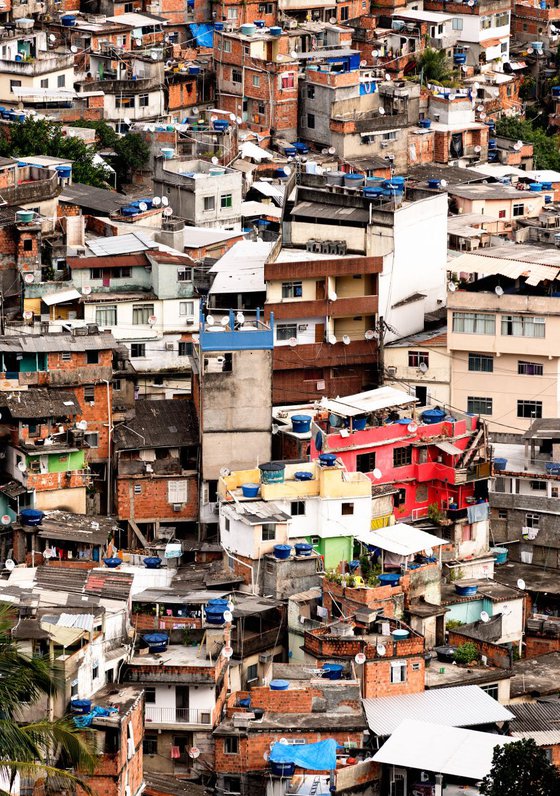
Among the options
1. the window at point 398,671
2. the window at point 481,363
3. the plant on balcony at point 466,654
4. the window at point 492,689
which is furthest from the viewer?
the window at point 481,363

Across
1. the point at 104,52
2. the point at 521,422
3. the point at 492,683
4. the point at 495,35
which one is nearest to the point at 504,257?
the point at 521,422

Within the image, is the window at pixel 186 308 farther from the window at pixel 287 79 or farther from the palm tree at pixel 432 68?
the palm tree at pixel 432 68

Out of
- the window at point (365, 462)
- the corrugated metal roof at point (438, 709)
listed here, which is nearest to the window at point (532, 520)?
the window at point (365, 462)

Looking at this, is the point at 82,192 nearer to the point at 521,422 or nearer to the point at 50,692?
the point at 521,422

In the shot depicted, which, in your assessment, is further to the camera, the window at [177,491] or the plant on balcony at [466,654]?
the window at [177,491]

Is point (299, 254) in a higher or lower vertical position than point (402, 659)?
higher

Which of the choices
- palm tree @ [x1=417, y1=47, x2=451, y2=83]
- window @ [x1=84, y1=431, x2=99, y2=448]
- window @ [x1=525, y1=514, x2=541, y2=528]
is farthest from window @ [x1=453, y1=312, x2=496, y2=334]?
palm tree @ [x1=417, y1=47, x2=451, y2=83]

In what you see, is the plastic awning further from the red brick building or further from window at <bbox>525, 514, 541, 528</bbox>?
the red brick building
